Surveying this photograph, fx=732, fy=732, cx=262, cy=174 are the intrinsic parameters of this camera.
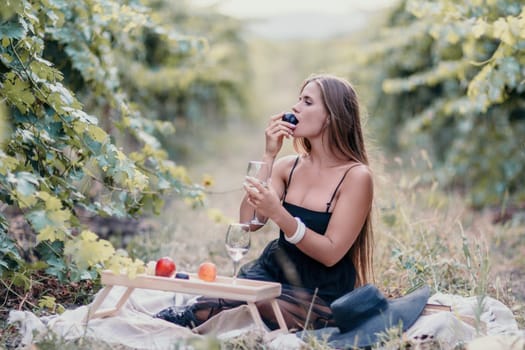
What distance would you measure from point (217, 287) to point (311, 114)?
3.71 ft

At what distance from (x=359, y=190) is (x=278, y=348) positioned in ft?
3.04

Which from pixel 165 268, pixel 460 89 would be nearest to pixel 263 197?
pixel 165 268

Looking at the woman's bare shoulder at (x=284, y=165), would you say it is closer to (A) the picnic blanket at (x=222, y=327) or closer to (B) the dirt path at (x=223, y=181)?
(B) the dirt path at (x=223, y=181)

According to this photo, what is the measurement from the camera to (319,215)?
378 centimetres

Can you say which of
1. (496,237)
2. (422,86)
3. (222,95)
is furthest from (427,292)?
(222,95)

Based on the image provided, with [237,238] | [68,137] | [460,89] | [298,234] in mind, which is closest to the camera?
[237,238]

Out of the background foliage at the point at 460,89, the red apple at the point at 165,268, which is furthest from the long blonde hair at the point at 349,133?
the background foliage at the point at 460,89

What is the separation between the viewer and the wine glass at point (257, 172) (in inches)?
138

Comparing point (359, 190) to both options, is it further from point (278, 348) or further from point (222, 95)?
point (222, 95)

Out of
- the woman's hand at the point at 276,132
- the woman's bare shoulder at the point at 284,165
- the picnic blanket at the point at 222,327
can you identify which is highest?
the woman's hand at the point at 276,132

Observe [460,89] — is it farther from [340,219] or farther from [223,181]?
[340,219]

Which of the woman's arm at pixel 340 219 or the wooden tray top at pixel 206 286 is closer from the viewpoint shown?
the wooden tray top at pixel 206 286

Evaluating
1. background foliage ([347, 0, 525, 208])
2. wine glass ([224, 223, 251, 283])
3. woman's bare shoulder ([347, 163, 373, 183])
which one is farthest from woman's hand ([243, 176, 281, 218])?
background foliage ([347, 0, 525, 208])

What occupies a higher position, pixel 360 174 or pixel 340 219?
pixel 360 174
